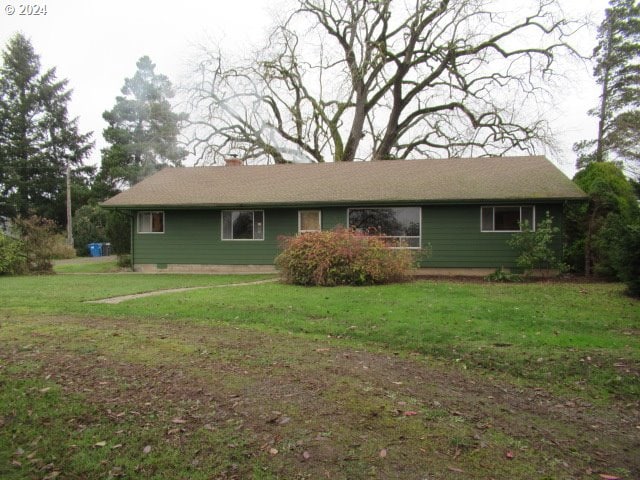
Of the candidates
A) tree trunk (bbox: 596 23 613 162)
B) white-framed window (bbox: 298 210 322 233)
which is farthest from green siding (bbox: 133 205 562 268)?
tree trunk (bbox: 596 23 613 162)

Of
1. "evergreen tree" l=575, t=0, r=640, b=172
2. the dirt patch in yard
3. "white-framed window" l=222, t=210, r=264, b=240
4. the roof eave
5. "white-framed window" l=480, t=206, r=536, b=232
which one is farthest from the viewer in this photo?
"evergreen tree" l=575, t=0, r=640, b=172

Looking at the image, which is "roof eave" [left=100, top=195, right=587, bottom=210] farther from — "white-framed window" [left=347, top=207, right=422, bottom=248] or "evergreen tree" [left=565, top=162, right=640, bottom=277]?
"evergreen tree" [left=565, top=162, right=640, bottom=277]

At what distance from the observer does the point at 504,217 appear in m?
15.3

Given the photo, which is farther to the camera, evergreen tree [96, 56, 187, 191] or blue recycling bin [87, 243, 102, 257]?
evergreen tree [96, 56, 187, 191]

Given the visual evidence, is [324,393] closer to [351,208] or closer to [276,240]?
[351,208]

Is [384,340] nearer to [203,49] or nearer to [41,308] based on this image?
[41,308]

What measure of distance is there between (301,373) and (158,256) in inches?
579

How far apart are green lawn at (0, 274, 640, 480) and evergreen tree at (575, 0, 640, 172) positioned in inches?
982

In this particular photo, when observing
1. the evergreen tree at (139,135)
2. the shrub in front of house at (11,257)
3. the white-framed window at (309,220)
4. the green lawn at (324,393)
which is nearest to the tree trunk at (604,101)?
the white-framed window at (309,220)

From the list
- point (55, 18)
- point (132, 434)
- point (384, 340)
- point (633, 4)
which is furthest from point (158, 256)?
point (633, 4)

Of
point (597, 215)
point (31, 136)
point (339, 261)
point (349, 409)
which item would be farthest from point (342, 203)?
point (31, 136)

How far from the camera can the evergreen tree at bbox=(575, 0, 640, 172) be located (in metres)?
27.6

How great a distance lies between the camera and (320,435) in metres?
3.43

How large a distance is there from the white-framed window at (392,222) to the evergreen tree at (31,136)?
34091mm
